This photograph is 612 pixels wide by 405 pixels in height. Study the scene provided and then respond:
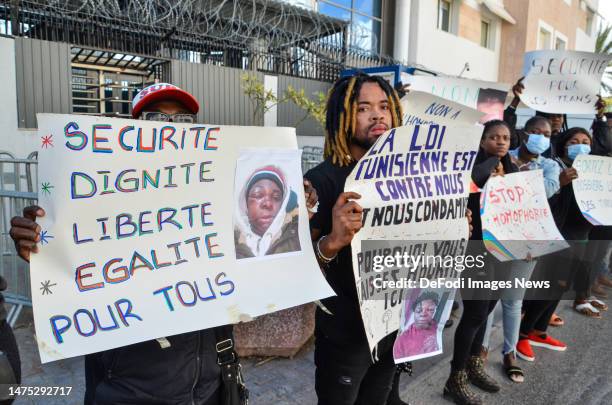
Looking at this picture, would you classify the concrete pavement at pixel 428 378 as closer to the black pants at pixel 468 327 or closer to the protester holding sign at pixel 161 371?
the black pants at pixel 468 327

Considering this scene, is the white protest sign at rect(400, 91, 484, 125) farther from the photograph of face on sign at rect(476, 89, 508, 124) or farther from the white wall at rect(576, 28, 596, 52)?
the white wall at rect(576, 28, 596, 52)

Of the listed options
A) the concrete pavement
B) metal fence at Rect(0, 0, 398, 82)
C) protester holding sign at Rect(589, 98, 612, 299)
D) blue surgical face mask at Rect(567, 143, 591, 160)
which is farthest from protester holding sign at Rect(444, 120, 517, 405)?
metal fence at Rect(0, 0, 398, 82)

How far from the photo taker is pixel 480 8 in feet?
62.6

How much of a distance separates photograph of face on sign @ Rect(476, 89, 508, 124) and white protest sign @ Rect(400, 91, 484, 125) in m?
1.75

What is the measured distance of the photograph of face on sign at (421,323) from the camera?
6.90 feet

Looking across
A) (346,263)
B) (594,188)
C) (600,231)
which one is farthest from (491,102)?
(346,263)

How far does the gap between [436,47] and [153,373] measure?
17446 millimetres

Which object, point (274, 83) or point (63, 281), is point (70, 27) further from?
point (63, 281)

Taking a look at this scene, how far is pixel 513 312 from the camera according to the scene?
346cm

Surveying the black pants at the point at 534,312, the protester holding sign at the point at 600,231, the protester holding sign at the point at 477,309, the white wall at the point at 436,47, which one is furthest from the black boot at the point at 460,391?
the white wall at the point at 436,47

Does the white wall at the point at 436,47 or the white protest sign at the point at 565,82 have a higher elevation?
the white wall at the point at 436,47

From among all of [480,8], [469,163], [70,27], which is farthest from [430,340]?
[480,8]

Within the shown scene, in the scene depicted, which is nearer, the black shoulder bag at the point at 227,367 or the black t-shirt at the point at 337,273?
the black shoulder bag at the point at 227,367

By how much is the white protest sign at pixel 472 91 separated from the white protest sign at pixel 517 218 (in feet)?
5.82
